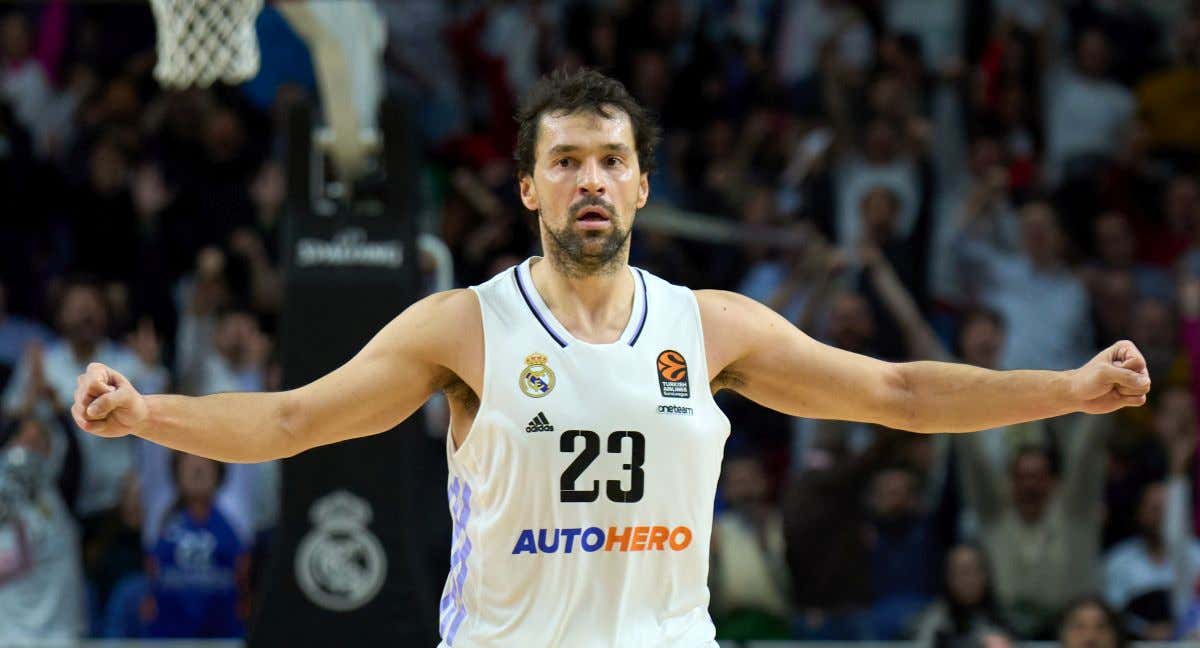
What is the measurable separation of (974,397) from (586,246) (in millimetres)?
1160

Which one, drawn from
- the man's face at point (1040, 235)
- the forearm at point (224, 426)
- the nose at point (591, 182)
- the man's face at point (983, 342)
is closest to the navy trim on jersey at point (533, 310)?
the nose at point (591, 182)

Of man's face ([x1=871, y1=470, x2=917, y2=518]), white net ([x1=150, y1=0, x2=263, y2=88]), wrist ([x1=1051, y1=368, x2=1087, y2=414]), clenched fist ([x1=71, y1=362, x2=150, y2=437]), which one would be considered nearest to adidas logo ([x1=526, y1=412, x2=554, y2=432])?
clenched fist ([x1=71, y1=362, x2=150, y2=437])

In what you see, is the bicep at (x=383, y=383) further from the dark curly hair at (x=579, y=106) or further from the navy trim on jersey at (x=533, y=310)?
the dark curly hair at (x=579, y=106)

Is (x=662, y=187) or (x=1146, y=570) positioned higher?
(x=662, y=187)

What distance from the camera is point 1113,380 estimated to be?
4520mm

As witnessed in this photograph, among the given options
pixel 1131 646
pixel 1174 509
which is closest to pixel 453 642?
pixel 1131 646

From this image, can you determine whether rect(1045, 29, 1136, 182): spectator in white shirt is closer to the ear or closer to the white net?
the white net

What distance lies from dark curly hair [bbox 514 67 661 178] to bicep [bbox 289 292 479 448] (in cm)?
53

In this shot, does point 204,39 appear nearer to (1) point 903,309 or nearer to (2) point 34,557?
(2) point 34,557

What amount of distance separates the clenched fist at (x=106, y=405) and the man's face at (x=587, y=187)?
121 centimetres

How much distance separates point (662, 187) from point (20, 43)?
185 inches

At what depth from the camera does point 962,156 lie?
39.1ft

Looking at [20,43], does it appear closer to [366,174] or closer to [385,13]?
[385,13]

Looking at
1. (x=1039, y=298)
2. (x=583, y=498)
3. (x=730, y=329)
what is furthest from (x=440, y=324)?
(x=1039, y=298)
